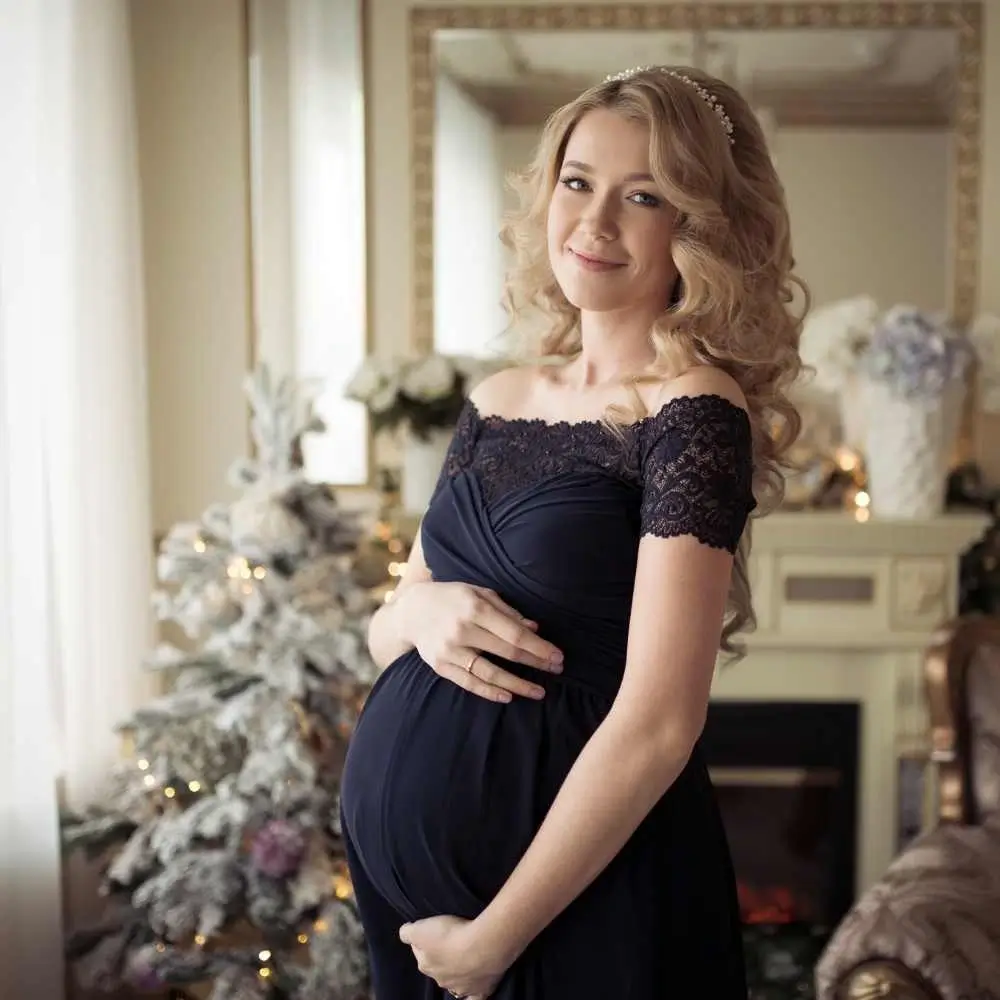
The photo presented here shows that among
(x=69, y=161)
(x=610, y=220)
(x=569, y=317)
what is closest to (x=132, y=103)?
(x=69, y=161)

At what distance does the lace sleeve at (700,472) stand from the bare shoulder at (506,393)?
0.23 metres

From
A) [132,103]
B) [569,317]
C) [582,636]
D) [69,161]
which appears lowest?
[582,636]

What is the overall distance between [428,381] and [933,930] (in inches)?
61.7

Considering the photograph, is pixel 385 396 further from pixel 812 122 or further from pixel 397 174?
pixel 812 122

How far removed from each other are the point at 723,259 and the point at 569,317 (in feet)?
0.91

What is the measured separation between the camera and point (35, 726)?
2268mm

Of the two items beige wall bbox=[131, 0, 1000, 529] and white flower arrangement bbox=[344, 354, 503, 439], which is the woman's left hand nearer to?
white flower arrangement bbox=[344, 354, 503, 439]

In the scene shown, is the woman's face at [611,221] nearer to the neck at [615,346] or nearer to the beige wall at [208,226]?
the neck at [615,346]

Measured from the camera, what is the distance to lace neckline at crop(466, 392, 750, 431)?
1.10 metres

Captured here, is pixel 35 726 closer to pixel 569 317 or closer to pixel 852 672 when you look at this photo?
pixel 569 317

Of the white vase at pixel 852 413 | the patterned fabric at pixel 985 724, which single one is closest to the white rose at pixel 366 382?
the white vase at pixel 852 413

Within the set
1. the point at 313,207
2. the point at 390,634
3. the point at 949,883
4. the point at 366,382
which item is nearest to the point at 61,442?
the point at 366,382

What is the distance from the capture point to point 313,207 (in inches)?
126

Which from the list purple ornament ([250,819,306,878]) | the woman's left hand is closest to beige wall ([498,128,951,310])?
purple ornament ([250,819,306,878])
